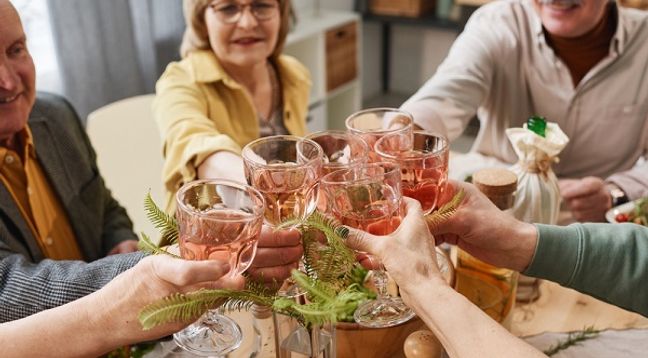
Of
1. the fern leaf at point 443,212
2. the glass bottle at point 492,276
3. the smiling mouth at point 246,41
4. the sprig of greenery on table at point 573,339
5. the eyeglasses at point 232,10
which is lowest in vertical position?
the sprig of greenery on table at point 573,339

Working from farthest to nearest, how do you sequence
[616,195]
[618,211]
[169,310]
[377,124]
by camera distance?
[616,195] → [618,211] → [377,124] → [169,310]

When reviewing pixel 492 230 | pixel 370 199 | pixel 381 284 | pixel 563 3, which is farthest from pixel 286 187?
pixel 563 3

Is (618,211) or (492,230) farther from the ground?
(492,230)

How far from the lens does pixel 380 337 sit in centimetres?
107

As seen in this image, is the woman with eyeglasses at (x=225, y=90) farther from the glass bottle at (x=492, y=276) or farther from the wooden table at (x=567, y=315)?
the wooden table at (x=567, y=315)

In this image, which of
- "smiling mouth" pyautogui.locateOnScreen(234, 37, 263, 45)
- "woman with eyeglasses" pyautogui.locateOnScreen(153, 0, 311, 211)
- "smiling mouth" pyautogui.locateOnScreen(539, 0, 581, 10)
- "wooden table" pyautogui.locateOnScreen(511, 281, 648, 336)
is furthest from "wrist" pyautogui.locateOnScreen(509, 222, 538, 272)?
"smiling mouth" pyautogui.locateOnScreen(234, 37, 263, 45)

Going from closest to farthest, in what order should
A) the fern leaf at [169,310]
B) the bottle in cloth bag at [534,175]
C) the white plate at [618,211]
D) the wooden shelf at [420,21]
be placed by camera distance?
the fern leaf at [169,310] → the bottle in cloth bag at [534,175] → the white plate at [618,211] → the wooden shelf at [420,21]

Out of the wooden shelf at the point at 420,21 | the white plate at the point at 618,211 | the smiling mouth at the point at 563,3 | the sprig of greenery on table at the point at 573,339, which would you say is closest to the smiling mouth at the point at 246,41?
the smiling mouth at the point at 563,3

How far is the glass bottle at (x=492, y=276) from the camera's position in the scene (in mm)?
1262

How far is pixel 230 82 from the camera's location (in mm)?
1941

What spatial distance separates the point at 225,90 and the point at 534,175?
0.97 metres

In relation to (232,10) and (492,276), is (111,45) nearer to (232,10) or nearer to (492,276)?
(232,10)

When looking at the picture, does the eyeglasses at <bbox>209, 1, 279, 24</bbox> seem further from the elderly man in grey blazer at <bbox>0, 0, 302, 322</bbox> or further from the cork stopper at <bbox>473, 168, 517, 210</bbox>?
the cork stopper at <bbox>473, 168, 517, 210</bbox>

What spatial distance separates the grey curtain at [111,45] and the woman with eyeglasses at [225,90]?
0.89 meters
